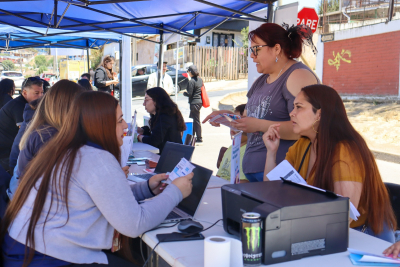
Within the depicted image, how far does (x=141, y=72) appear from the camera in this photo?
15.6 metres

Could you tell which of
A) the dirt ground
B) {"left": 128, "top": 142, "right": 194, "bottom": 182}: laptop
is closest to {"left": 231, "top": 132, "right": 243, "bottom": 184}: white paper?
{"left": 128, "top": 142, "right": 194, "bottom": 182}: laptop

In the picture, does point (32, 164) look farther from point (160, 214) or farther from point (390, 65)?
point (390, 65)

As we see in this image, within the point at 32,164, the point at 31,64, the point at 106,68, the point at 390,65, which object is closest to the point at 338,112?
the point at 32,164

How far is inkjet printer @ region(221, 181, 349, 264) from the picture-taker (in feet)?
4.74

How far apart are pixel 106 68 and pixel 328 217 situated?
7657 millimetres

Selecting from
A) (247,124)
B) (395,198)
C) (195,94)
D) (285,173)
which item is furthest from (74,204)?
(195,94)

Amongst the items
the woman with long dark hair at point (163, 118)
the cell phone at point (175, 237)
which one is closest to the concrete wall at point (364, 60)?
the woman with long dark hair at point (163, 118)

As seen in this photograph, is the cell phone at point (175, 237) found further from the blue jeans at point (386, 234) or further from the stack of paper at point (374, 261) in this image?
the blue jeans at point (386, 234)

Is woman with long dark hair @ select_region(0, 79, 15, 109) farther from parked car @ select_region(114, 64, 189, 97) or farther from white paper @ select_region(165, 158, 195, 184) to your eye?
parked car @ select_region(114, 64, 189, 97)

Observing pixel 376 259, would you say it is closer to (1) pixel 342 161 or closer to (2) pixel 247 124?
(1) pixel 342 161

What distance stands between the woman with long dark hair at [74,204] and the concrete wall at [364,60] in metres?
12.2

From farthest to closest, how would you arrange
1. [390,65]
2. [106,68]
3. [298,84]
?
[390,65], [106,68], [298,84]

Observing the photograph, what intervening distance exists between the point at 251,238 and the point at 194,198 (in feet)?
2.40

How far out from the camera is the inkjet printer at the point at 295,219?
1.44 meters
